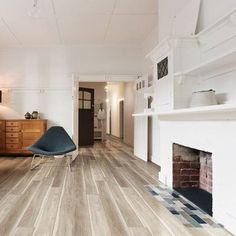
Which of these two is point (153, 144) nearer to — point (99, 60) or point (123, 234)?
point (99, 60)

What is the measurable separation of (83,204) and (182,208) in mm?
1054

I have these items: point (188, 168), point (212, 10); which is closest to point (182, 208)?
point (188, 168)

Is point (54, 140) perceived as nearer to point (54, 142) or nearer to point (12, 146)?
point (54, 142)

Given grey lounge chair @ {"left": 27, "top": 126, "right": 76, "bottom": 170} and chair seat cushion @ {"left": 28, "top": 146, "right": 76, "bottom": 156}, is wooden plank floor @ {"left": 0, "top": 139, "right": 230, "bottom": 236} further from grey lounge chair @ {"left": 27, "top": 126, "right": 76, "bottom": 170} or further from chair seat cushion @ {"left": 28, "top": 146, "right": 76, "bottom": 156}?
grey lounge chair @ {"left": 27, "top": 126, "right": 76, "bottom": 170}

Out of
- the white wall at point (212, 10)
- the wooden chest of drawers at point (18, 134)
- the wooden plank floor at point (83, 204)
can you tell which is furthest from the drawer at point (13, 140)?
the white wall at point (212, 10)

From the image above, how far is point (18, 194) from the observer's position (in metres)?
3.16

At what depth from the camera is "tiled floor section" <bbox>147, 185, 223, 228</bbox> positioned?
2.31m

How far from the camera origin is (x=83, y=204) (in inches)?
110

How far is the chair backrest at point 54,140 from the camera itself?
523cm

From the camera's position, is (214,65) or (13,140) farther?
(13,140)

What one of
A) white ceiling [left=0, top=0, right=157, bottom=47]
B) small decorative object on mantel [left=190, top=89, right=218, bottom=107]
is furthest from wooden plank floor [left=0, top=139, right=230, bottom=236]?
white ceiling [left=0, top=0, right=157, bottom=47]

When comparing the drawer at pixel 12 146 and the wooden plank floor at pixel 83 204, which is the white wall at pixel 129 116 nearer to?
the drawer at pixel 12 146

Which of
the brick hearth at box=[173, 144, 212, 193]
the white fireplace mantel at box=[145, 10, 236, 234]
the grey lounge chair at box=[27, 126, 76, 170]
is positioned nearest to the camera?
the white fireplace mantel at box=[145, 10, 236, 234]

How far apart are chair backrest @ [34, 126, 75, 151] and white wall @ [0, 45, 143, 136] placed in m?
1.33
